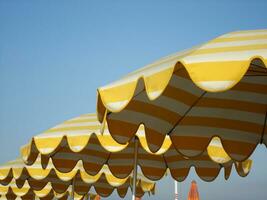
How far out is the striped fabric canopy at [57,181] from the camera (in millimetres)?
Answer: 5672

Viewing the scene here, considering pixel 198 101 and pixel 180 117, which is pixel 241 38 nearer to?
pixel 198 101

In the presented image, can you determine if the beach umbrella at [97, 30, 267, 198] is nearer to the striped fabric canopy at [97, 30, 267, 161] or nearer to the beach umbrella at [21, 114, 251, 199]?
the striped fabric canopy at [97, 30, 267, 161]

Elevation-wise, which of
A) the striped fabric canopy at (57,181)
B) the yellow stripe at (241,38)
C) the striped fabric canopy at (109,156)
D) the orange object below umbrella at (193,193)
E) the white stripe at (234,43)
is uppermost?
the yellow stripe at (241,38)

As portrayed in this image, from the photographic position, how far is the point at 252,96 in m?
3.37

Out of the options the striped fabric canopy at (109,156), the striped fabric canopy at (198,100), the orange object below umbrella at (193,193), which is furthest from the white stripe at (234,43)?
the orange object below umbrella at (193,193)

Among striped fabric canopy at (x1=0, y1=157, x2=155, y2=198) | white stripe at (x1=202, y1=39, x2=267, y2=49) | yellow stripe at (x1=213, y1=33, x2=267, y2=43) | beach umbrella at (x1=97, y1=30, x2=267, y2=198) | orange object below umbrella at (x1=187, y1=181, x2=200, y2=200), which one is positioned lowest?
orange object below umbrella at (x1=187, y1=181, x2=200, y2=200)

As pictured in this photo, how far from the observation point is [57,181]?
269 inches

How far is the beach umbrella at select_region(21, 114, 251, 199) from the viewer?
13.7ft

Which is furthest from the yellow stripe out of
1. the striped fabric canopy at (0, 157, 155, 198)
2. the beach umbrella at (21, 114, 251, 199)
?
A: the striped fabric canopy at (0, 157, 155, 198)

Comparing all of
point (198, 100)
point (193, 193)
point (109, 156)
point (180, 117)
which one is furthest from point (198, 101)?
point (193, 193)

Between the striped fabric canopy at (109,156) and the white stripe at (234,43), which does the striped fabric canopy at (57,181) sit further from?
the white stripe at (234,43)

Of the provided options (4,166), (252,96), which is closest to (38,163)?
(4,166)

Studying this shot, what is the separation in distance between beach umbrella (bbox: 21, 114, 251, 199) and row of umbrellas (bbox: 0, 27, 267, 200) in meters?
0.01

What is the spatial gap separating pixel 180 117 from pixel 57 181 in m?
3.90
